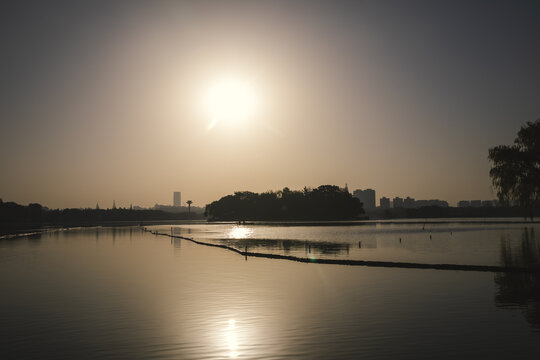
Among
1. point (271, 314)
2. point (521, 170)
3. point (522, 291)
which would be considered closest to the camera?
point (271, 314)

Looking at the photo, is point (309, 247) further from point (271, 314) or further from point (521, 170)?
point (271, 314)

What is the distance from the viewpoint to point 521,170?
63.1m

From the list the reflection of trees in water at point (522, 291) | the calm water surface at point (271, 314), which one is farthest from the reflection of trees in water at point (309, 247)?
the reflection of trees in water at point (522, 291)

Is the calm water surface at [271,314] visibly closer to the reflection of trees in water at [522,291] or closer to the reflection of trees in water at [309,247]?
the reflection of trees in water at [522,291]

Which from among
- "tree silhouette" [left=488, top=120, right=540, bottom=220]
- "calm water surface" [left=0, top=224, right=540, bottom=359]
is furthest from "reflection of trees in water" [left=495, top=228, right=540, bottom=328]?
"tree silhouette" [left=488, top=120, right=540, bottom=220]

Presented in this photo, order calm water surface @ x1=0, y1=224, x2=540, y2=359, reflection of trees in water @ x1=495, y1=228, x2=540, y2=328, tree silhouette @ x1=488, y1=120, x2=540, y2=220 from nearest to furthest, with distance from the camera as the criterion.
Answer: calm water surface @ x1=0, y1=224, x2=540, y2=359
reflection of trees in water @ x1=495, y1=228, x2=540, y2=328
tree silhouette @ x1=488, y1=120, x2=540, y2=220

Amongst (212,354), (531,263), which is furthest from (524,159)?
(212,354)

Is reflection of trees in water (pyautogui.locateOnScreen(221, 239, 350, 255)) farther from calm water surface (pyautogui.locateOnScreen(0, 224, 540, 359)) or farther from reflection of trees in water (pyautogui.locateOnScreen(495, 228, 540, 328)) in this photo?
reflection of trees in water (pyautogui.locateOnScreen(495, 228, 540, 328))

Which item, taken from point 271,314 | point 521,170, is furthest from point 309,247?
point 271,314

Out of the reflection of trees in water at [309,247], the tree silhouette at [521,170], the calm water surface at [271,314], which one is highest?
the tree silhouette at [521,170]

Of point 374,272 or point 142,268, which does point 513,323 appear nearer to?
point 374,272

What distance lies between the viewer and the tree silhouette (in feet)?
204

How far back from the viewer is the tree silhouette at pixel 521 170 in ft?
204

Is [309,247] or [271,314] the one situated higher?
[309,247]
